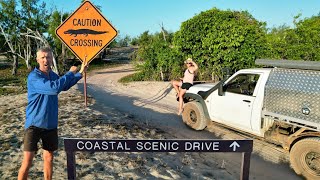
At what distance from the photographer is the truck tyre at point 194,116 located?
8.01 m

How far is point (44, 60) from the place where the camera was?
3.87m

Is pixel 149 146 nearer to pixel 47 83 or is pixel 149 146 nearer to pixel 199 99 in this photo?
pixel 47 83

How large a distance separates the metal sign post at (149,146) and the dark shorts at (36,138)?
→ 0.82 meters

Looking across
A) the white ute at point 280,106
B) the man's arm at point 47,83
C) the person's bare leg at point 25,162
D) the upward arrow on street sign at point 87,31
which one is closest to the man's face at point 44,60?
the man's arm at point 47,83

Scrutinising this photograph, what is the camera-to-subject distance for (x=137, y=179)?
4.77 metres

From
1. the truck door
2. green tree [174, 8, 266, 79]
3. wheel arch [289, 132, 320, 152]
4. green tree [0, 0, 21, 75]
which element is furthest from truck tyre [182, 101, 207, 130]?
green tree [0, 0, 21, 75]

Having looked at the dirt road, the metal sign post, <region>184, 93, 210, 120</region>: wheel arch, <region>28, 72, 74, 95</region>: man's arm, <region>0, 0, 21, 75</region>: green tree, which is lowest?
the dirt road

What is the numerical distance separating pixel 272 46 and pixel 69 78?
13.4 m

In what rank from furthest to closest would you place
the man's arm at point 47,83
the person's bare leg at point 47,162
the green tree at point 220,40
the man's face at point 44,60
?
the green tree at point 220,40
the person's bare leg at point 47,162
the man's face at point 44,60
the man's arm at point 47,83

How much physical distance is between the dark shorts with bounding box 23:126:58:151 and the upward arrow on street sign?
16.0ft

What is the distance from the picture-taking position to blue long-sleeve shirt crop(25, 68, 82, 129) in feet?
12.1

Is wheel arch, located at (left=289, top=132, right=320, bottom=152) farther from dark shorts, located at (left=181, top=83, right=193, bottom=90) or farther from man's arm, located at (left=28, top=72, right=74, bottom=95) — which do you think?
man's arm, located at (left=28, top=72, right=74, bottom=95)

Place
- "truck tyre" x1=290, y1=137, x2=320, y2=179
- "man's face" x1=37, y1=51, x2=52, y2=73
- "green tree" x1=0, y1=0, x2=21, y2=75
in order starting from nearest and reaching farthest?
"man's face" x1=37, y1=51, x2=52, y2=73 → "truck tyre" x1=290, y1=137, x2=320, y2=179 → "green tree" x1=0, y1=0, x2=21, y2=75

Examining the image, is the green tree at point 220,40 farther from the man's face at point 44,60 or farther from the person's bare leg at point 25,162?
the person's bare leg at point 25,162
